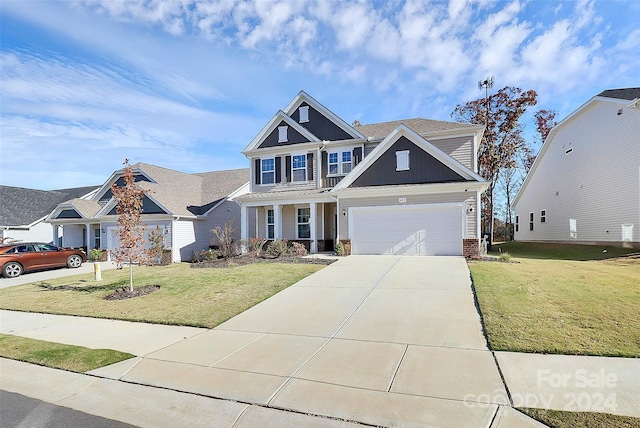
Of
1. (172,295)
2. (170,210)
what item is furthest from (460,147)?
(170,210)

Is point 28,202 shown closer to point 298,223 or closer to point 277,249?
point 298,223

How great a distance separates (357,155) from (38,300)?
15.7 m

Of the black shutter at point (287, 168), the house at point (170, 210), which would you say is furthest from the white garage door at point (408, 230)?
the house at point (170, 210)

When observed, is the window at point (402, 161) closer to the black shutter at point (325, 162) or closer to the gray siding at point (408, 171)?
the gray siding at point (408, 171)

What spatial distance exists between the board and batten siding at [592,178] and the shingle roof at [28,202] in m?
38.7

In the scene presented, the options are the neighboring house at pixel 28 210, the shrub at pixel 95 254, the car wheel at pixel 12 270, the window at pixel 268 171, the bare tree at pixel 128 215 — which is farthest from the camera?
the neighboring house at pixel 28 210

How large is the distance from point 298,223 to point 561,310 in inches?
609

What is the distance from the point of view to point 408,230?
51.5ft

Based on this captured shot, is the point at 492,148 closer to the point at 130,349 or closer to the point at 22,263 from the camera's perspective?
the point at 130,349

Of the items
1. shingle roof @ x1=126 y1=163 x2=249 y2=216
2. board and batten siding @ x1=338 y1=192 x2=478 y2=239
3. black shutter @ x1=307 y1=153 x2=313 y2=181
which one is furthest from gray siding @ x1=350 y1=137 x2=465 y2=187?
shingle roof @ x1=126 y1=163 x2=249 y2=216

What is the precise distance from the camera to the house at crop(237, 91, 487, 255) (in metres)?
15.3

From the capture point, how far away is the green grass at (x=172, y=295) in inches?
323

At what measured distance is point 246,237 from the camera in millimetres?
19766

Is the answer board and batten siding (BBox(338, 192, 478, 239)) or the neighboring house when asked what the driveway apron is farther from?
the neighboring house
